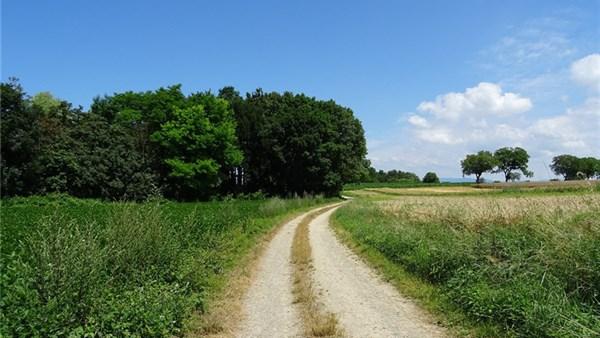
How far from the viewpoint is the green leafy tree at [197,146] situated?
174ft

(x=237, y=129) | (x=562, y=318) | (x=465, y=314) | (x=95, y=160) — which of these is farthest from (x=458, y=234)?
(x=237, y=129)

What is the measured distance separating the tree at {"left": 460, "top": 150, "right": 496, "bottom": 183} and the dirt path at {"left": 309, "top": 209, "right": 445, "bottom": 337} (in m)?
120

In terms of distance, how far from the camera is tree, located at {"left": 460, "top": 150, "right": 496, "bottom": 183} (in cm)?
12381

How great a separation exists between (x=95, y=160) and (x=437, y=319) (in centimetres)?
4904

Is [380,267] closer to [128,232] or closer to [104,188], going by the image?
[128,232]

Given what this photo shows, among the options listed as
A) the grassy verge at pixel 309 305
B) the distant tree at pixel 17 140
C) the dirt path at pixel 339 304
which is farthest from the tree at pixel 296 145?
the dirt path at pixel 339 304

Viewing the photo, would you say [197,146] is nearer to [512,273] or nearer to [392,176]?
[512,273]

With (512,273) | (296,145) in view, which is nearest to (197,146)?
(296,145)

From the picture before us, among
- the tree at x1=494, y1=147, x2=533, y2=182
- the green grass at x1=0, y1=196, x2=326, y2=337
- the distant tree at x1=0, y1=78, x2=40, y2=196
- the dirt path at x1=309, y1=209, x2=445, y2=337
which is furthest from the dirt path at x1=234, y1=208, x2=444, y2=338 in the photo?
the tree at x1=494, y1=147, x2=533, y2=182

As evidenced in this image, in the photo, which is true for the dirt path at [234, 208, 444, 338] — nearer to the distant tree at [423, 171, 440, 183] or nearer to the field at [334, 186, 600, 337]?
the field at [334, 186, 600, 337]

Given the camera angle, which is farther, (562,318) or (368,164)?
(368,164)

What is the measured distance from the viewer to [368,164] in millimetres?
84562

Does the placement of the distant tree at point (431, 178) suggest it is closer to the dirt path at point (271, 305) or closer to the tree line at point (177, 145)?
the tree line at point (177, 145)

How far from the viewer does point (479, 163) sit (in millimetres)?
Answer: 125250
